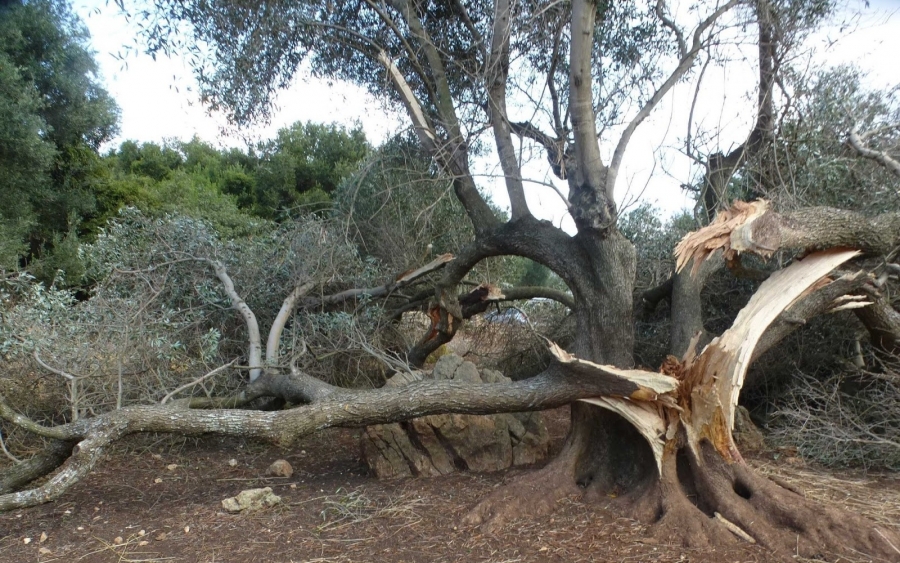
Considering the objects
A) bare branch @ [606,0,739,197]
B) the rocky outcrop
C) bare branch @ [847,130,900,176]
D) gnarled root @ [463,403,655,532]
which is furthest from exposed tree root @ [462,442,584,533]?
bare branch @ [847,130,900,176]

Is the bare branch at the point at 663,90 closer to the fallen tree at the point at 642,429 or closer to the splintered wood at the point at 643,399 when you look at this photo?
the fallen tree at the point at 642,429

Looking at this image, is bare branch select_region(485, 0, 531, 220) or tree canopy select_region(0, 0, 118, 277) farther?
tree canopy select_region(0, 0, 118, 277)

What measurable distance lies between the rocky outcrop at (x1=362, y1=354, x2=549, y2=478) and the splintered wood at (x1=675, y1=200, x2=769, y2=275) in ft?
6.88

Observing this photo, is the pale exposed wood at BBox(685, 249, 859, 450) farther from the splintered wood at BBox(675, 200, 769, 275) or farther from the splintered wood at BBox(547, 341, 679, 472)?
the splintered wood at BBox(675, 200, 769, 275)

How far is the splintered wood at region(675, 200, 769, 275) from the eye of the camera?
4406mm

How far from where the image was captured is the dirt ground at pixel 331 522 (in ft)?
13.4

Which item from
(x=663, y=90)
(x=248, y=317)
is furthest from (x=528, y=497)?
(x=248, y=317)

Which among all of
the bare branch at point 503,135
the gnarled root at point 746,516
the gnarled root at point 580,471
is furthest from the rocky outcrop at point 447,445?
the bare branch at point 503,135

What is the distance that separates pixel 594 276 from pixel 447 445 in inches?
79.7

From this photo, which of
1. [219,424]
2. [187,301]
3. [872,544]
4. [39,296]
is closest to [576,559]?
[872,544]

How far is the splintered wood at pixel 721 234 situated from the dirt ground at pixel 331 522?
6.30 ft

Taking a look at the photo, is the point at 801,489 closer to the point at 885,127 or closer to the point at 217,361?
the point at 885,127

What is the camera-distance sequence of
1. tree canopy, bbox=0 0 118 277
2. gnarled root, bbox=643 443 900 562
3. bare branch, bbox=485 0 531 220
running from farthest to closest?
tree canopy, bbox=0 0 118 277, bare branch, bbox=485 0 531 220, gnarled root, bbox=643 443 900 562

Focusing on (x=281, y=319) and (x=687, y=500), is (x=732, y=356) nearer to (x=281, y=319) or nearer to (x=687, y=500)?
(x=687, y=500)
